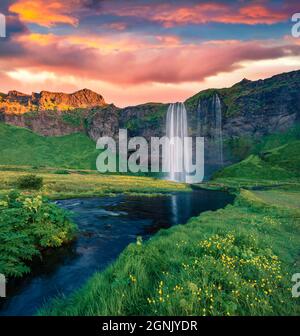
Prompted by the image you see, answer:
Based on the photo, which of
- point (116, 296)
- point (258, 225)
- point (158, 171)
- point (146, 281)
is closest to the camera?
point (116, 296)

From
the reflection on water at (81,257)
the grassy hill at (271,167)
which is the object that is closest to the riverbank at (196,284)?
the reflection on water at (81,257)

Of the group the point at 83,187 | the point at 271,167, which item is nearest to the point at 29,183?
the point at 83,187

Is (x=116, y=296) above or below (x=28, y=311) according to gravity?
above

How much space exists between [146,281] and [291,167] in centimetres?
13416

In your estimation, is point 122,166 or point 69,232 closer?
point 69,232

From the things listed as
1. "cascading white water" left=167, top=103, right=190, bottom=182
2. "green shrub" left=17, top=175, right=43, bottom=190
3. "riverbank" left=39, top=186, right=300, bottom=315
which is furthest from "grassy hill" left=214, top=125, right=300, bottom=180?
"riverbank" left=39, top=186, right=300, bottom=315

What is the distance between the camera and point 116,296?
883cm

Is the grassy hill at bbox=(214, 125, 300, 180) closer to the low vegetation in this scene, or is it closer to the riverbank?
the low vegetation

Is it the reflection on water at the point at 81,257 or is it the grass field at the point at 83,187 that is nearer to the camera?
the reflection on water at the point at 81,257

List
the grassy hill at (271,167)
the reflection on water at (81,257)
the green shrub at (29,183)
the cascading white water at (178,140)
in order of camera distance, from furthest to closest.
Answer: the cascading white water at (178,140) → the grassy hill at (271,167) → the green shrub at (29,183) → the reflection on water at (81,257)

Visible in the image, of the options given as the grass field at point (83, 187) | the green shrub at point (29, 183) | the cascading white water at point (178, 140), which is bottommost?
the grass field at point (83, 187)

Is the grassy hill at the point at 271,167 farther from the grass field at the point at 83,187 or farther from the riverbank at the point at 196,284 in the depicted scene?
the riverbank at the point at 196,284
